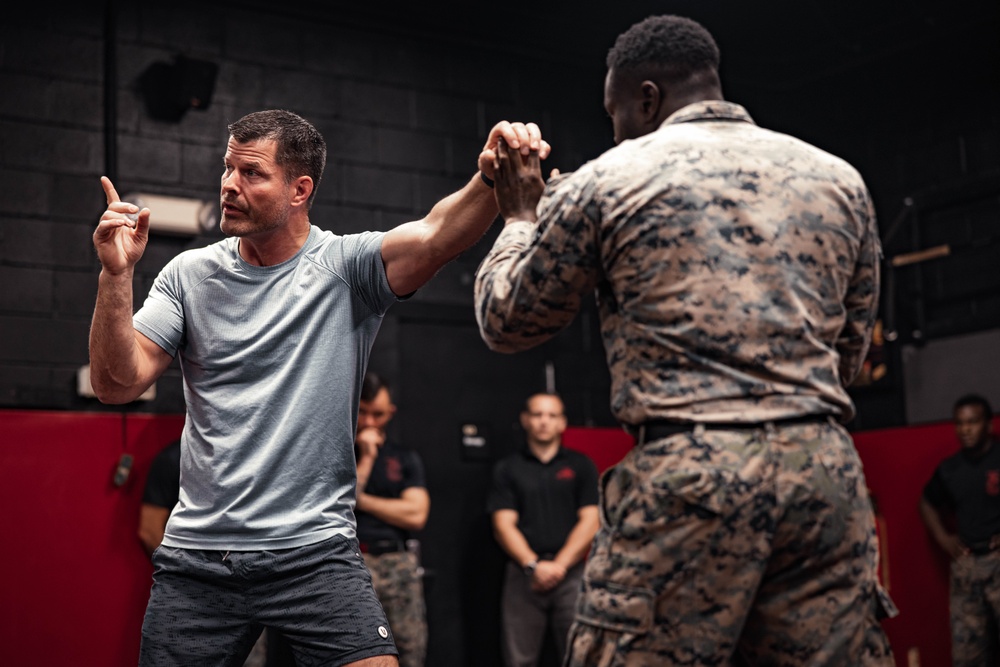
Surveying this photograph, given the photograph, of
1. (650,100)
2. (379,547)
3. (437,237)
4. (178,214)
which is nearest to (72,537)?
(379,547)

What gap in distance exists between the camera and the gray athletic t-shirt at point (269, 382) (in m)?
2.51

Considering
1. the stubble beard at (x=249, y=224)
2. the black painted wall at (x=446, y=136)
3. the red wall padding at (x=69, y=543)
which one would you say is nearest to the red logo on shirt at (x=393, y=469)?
the black painted wall at (x=446, y=136)

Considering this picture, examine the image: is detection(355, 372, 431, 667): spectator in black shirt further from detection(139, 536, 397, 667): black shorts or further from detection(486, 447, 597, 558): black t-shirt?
detection(139, 536, 397, 667): black shorts

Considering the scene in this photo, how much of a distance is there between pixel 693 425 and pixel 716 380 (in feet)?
0.27

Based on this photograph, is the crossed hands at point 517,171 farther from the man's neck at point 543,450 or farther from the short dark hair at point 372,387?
the man's neck at point 543,450

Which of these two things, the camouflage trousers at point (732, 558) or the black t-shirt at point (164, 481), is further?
the black t-shirt at point (164, 481)

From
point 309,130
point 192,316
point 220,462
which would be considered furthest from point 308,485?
point 309,130

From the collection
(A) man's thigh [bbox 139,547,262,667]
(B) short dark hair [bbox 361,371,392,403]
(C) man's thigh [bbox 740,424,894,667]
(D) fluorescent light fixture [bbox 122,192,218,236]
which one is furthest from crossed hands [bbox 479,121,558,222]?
(D) fluorescent light fixture [bbox 122,192,218,236]

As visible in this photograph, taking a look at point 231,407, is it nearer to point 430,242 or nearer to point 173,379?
point 430,242

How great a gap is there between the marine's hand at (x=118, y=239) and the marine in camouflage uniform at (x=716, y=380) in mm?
856

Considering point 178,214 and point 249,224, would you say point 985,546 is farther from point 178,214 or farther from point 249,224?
point 249,224

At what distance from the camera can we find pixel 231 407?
2564 millimetres

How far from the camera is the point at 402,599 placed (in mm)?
5734

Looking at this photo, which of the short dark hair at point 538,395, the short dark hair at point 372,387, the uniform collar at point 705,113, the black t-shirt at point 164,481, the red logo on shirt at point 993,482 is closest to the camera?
the uniform collar at point 705,113
